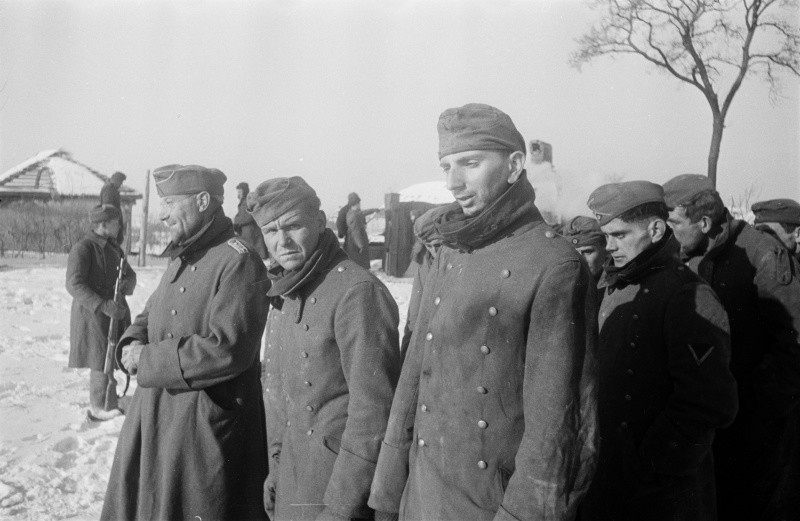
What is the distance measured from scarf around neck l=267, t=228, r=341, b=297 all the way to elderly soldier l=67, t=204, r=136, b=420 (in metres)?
3.64

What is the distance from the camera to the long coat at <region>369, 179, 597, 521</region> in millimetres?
1889

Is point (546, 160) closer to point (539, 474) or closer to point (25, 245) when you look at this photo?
point (25, 245)

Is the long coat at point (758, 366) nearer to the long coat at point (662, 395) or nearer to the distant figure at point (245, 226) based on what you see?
the long coat at point (662, 395)

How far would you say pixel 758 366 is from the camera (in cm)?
369

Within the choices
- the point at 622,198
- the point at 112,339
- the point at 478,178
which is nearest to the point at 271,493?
the point at 478,178

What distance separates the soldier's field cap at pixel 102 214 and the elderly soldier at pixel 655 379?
495 cm

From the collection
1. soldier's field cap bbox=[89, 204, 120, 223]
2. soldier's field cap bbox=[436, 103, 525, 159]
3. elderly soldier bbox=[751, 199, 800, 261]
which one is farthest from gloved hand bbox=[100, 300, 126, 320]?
elderly soldier bbox=[751, 199, 800, 261]

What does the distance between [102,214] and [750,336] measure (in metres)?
5.39

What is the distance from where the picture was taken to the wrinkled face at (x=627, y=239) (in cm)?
301

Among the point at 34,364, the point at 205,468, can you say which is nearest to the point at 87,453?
the point at 205,468

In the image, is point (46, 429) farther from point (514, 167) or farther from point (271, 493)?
point (514, 167)

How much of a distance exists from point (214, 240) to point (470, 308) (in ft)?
6.18

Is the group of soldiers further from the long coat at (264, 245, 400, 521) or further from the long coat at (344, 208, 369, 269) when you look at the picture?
the long coat at (344, 208, 369, 269)

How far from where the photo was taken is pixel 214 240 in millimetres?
3568
